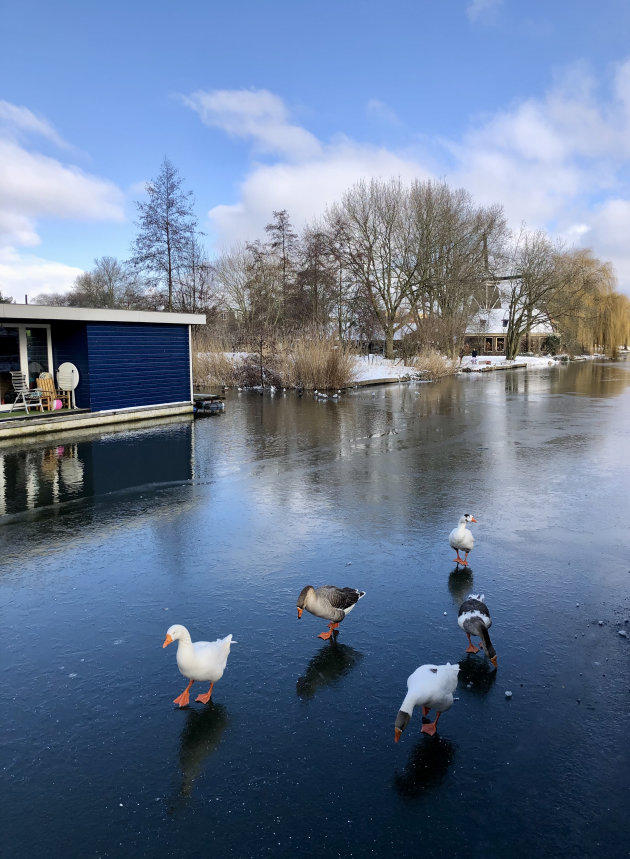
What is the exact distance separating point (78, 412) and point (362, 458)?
8078 millimetres

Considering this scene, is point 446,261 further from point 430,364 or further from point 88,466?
point 88,466

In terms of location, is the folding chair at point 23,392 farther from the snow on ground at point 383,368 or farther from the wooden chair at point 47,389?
the snow on ground at point 383,368

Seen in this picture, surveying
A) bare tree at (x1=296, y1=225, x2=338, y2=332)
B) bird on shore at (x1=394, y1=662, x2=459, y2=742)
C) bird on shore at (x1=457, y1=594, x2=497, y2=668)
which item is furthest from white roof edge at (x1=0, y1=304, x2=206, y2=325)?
bare tree at (x1=296, y1=225, x2=338, y2=332)

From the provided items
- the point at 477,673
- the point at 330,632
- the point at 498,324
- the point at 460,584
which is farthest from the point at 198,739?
the point at 498,324

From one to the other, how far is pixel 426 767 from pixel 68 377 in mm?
14554

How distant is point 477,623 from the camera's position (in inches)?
165

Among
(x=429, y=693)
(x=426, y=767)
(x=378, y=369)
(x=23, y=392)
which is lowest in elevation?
(x=426, y=767)

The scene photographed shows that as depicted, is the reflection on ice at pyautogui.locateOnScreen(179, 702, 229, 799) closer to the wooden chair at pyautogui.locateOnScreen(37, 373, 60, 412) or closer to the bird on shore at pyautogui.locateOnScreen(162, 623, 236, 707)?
the bird on shore at pyautogui.locateOnScreen(162, 623, 236, 707)

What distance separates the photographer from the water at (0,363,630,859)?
2.88 meters

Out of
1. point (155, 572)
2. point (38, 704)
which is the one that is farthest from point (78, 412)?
point (38, 704)

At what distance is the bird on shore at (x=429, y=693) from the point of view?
331cm

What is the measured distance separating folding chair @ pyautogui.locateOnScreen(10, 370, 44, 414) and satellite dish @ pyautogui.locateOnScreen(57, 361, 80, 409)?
699 mm

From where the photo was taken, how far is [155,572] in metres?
5.88

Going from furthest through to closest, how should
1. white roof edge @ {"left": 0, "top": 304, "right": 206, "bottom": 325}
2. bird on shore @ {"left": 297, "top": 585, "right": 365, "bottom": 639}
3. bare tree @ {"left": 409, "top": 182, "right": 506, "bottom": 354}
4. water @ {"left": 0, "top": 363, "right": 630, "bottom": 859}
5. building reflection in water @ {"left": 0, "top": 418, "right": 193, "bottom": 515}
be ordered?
bare tree @ {"left": 409, "top": 182, "right": 506, "bottom": 354} < white roof edge @ {"left": 0, "top": 304, "right": 206, "bottom": 325} < building reflection in water @ {"left": 0, "top": 418, "right": 193, "bottom": 515} < bird on shore @ {"left": 297, "top": 585, "right": 365, "bottom": 639} < water @ {"left": 0, "top": 363, "right": 630, "bottom": 859}
